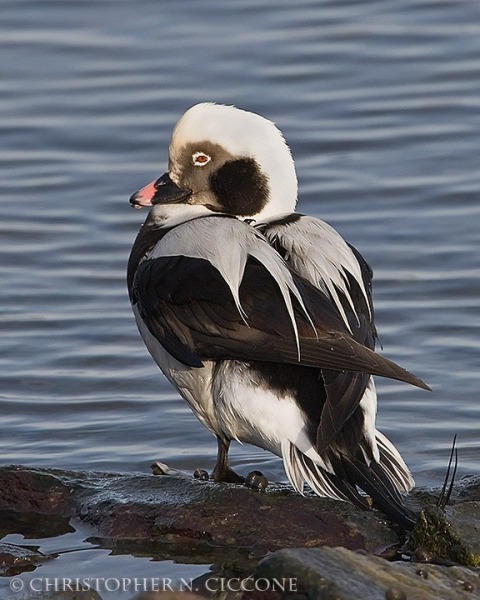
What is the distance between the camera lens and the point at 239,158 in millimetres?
5645

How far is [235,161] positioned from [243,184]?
3.5 inches

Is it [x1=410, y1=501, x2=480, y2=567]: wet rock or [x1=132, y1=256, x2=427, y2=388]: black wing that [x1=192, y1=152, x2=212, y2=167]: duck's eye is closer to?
[x1=132, y1=256, x2=427, y2=388]: black wing

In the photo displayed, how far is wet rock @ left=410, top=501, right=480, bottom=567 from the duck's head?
62.2 inches

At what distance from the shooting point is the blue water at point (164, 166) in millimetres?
6383

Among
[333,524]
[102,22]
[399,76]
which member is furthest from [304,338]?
[102,22]

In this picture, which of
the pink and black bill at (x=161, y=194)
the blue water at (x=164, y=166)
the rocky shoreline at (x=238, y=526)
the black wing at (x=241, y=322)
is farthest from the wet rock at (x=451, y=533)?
the pink and black bill at (x=161, y=194)

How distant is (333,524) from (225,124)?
168cm

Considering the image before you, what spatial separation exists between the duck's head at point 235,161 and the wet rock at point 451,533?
1.58 meters

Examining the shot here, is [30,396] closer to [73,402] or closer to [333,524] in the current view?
[73,402]

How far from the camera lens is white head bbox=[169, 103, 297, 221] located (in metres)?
5.63

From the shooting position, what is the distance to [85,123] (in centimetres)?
976

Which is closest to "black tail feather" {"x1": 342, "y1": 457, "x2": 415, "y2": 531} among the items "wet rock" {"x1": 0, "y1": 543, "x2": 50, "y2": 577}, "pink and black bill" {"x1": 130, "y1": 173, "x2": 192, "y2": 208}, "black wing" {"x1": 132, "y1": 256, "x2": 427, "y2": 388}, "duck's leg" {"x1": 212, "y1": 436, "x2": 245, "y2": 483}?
"black wing" {"x1": 132, "y1": 256, "x2": 427, "y2": 388}

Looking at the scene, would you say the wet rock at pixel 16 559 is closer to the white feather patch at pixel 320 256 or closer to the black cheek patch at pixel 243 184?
the white feather patch at pixel 320 256

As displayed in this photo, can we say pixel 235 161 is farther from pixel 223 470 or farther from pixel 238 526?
pixel 238 526
